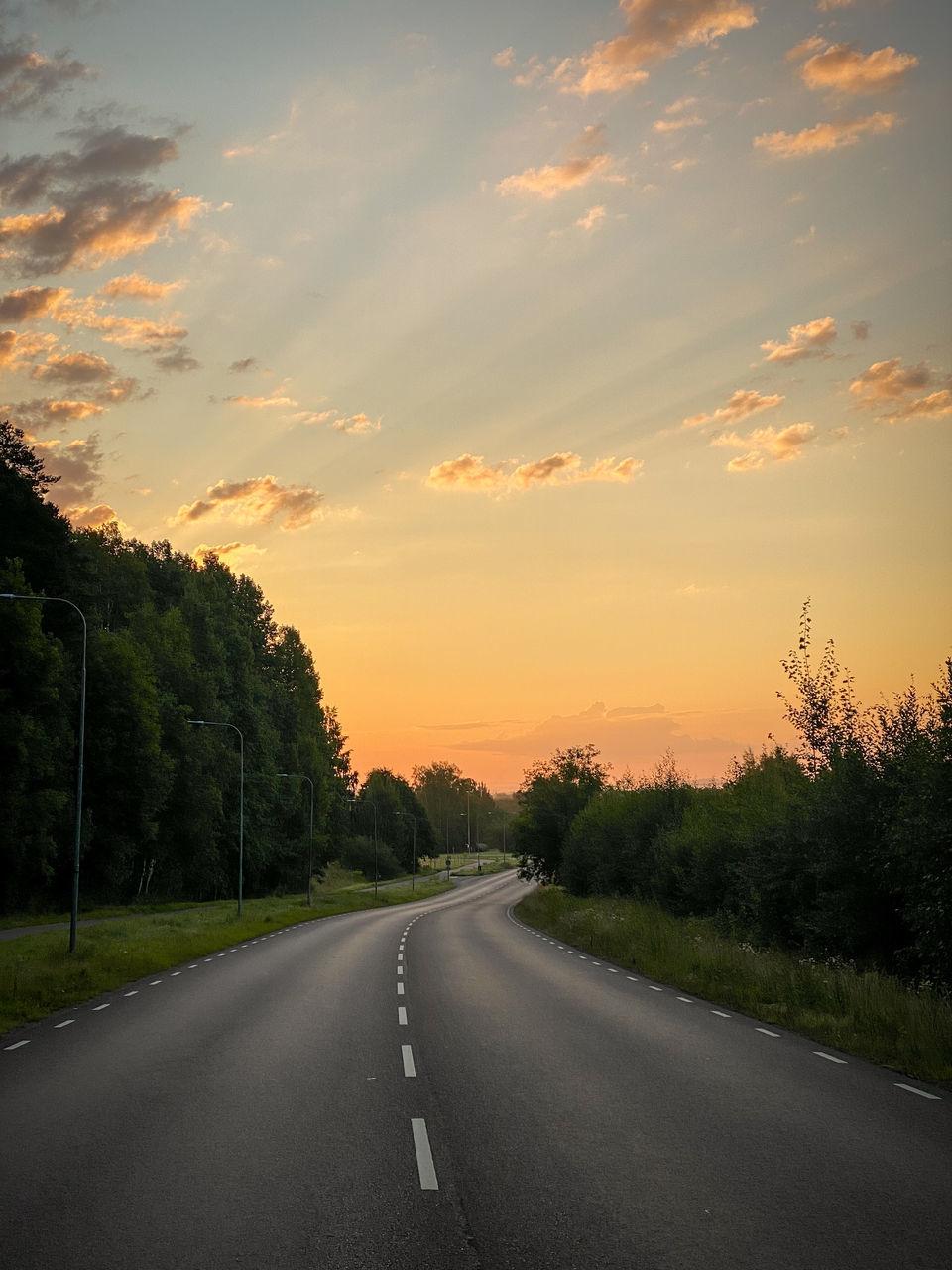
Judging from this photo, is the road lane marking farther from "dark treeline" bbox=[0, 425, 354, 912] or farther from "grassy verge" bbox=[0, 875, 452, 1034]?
"dark treeline" bbox=[0, 425, 354, 912]

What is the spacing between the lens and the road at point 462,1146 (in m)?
5.37

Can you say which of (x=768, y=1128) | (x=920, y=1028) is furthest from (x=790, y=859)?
(x=768, y=1128)

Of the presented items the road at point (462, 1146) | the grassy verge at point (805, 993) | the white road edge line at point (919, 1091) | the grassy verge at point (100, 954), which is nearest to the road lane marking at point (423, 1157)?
the road at point (462, 1146)

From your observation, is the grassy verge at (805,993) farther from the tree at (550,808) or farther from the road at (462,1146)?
the tree at (550,808)

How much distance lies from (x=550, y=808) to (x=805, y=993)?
5366 cm

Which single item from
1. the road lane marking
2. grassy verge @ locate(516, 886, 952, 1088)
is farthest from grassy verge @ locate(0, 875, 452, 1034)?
grassy verge @ locate(516, 886, 952, 1088)

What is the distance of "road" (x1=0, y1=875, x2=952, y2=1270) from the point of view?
5367 millimetres

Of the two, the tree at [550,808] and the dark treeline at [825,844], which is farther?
the tree at [550,808]

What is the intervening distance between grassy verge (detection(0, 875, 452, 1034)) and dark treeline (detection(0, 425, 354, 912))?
7115 millimetres

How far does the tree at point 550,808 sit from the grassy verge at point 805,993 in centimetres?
3967

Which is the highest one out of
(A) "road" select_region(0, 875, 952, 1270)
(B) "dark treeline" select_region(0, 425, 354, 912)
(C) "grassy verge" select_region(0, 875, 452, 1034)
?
(B) "dark treeline" select_region(0, 425, 354, 912)

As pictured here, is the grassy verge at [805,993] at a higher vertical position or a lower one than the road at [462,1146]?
lower

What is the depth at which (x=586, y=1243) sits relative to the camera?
533cm

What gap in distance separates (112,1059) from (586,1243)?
7.55 metres
